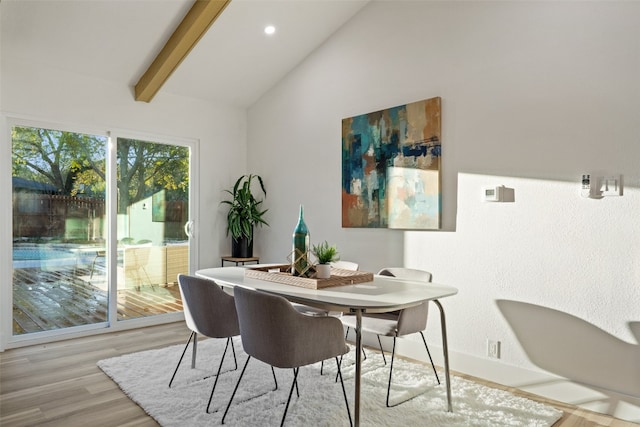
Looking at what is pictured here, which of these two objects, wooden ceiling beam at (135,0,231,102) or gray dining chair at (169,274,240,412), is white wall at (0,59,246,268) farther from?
gray dining chair at (169,274,240,412)

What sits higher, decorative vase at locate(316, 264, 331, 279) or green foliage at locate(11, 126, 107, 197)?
green foliage at locate(11, 126, 107, 197)

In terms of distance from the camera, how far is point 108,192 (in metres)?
4.50

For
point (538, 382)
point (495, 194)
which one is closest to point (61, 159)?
point (495, 194)

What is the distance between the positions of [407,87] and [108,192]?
10.2 feet

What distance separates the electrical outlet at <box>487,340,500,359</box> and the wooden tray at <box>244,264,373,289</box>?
116 centimetres

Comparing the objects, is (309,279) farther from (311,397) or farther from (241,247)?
(241,247)

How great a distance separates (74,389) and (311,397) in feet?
5.37

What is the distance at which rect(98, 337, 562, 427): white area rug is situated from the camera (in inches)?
101

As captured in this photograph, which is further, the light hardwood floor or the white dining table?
the light hardwood floor

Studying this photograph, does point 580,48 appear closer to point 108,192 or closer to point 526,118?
point 526,118

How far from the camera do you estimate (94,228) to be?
14.5 feet

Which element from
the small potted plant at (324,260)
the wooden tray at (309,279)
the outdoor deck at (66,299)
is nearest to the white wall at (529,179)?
the wooden tray at (309,279)

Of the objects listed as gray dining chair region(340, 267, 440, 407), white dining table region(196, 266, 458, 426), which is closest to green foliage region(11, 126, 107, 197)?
white dining table region(196, 266, 458, 426)

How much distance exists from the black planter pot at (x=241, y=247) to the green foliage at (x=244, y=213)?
5 cm
